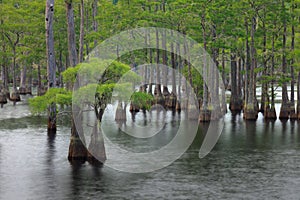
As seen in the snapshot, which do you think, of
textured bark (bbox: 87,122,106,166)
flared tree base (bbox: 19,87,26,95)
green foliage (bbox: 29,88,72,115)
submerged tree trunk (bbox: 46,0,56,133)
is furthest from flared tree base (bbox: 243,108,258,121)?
flared tree base (bbox: 19,87,26,95)

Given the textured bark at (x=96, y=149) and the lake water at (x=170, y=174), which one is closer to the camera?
the lake water at (x=170, y=174)

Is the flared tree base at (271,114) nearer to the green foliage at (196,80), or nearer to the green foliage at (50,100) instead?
the green foliage at (196,80)

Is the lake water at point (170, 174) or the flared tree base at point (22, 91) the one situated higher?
the flared tree base at point (22, 91)

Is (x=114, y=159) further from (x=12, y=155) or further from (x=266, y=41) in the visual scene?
(x=266, y=41)

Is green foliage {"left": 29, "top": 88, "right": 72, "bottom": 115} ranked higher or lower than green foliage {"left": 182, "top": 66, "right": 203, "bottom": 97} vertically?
lower

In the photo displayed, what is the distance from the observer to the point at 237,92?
6631 cm

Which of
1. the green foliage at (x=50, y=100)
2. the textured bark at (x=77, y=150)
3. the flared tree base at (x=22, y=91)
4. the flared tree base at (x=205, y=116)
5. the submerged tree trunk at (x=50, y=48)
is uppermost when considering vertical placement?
the submerged tree trunk at (x=50, y=48)

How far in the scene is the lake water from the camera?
24.2 m

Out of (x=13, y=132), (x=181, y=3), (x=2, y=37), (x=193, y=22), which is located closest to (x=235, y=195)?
(x=13, y=132)

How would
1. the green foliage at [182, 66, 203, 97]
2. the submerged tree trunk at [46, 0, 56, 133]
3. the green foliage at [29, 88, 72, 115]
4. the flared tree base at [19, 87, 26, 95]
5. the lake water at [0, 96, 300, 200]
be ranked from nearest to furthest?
the lake water at [0, 96, 300, 200], the green foliage at [29, 88, 72, 115], the submerged tree trunk at [46, 0, 56, 133], the green foliage at [182, 66, 203, 97], the flared tree base at [19, 87, 26, 95]

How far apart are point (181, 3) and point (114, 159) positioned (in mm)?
23305

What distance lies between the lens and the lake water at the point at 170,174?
24.2m

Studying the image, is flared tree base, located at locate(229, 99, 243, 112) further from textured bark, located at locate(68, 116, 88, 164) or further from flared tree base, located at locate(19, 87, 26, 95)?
flared tree base, located at locate(19, 87, 26, 95)

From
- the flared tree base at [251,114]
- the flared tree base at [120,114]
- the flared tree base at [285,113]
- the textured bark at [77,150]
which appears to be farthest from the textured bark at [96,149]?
the flared tree base at [285,113]
